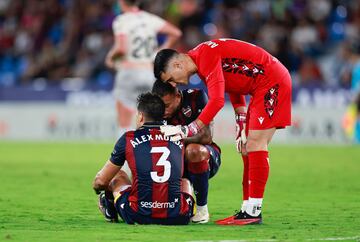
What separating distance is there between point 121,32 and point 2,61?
13.3 metres

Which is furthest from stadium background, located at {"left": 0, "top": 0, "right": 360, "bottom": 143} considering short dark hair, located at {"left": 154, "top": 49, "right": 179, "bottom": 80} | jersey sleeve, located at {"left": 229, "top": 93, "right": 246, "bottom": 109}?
short dark hair, located at {"left": 154, "top": 49, "right": 179, "bottom": 80}

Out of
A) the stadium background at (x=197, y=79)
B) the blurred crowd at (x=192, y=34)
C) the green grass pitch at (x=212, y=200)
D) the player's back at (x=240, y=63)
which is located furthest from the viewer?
the blurred crowd at (x=192, y=34)

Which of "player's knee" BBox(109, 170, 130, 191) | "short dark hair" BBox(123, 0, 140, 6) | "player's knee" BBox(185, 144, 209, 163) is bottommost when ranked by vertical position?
"player's knee" BBox(109, 170, 130, 191)

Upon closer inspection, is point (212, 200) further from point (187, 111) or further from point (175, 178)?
point (175, 178)

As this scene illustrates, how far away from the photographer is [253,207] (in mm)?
8164

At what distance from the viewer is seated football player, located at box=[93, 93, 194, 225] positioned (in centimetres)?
768

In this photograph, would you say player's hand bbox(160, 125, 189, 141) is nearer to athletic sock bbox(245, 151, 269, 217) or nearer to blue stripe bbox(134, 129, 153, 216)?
blue stripe bbox(134, 129, 153, 216)

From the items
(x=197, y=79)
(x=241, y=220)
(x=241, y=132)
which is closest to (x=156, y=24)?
(x=241, y=132)

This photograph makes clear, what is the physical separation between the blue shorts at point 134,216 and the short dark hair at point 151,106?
0.65 metres

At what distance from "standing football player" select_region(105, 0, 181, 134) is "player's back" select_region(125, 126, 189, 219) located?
5.23 meters

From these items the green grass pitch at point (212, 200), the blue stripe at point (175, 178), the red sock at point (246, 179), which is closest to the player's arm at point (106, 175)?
the green grass pitch at point (212, 200)

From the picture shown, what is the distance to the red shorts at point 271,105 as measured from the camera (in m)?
8.12

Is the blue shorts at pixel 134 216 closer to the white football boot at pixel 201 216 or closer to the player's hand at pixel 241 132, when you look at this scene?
the white football boot at pixel 201 216

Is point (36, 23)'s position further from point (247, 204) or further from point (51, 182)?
point (247, 204)
